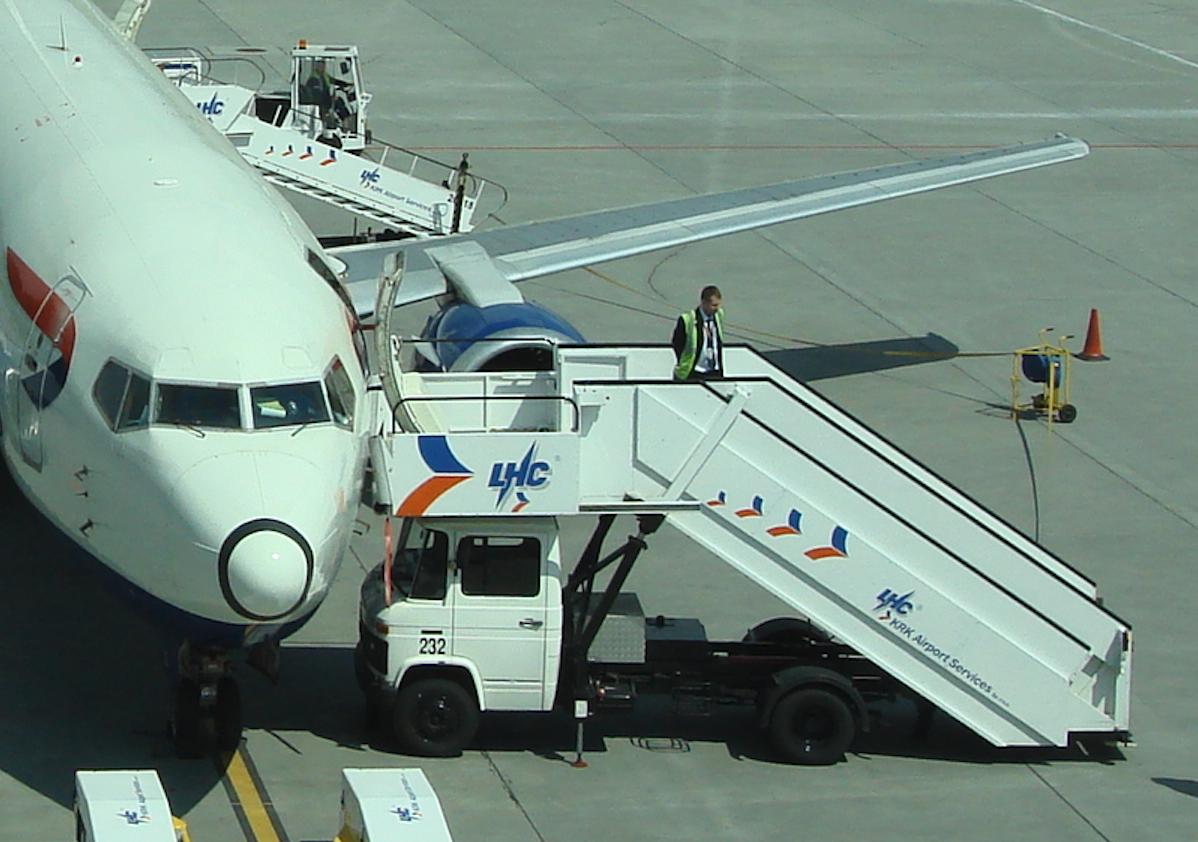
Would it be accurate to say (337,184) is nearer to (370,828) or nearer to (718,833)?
(718,833)

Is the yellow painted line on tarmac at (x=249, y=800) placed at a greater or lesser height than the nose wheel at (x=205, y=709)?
lesser

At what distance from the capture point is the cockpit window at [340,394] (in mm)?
17609

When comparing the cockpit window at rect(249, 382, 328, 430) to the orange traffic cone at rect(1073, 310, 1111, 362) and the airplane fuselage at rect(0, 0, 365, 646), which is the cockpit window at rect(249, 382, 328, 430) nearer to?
the airplane fuselage at rect(0, 0, 365, 646)

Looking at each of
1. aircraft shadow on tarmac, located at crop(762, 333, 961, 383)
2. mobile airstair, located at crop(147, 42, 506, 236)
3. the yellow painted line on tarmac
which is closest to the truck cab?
the yellow painted line on tarmac

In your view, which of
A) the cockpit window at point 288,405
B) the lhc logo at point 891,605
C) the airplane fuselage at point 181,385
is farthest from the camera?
the lhc logo at point 891,605

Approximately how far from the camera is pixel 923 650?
19109 mm

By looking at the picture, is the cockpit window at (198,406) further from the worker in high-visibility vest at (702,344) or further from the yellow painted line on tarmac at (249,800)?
the worker in high-visibility vest at (702,344)

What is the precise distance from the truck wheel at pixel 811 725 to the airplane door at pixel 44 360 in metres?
7.12

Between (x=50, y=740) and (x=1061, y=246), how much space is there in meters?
22.9

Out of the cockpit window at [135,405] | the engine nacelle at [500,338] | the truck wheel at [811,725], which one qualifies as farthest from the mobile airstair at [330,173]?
the cockpit window at [135,405]

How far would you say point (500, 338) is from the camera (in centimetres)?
2244

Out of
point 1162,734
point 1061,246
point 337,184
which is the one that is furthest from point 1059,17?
point 1162,734

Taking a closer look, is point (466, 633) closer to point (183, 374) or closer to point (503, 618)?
point (503, 618)

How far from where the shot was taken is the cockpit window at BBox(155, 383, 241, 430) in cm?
1678
